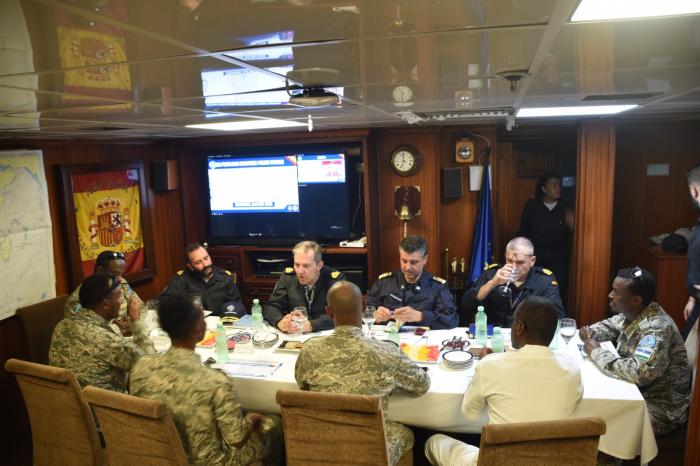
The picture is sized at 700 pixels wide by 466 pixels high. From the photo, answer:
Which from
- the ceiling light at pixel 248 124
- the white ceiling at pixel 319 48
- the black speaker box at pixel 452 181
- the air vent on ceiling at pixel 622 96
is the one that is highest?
the ceiling light at pixel 248 124

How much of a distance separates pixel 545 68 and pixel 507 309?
2.33 meters

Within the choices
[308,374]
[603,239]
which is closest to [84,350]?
[308,374]

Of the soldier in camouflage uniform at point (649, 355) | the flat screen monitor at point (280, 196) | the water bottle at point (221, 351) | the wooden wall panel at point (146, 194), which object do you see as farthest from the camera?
the flat screen monitor at point (280, 196)

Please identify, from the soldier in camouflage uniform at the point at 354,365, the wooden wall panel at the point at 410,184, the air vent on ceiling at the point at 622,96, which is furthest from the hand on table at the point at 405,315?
the wooden wall panel at the point at 410,184

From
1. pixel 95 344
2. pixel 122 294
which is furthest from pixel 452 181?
pixel 95 344

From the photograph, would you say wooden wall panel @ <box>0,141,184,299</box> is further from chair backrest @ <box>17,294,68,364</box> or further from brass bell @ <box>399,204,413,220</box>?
brass bell @ <box>399,204,413,220</box>

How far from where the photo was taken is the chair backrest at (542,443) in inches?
72.7

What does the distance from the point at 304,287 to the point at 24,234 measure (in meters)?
2.03

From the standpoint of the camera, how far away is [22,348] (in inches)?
147

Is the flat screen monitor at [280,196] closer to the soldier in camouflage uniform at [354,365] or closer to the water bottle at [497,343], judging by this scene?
the water bottle at [497,343]

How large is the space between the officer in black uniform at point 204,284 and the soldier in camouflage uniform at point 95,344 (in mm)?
1275

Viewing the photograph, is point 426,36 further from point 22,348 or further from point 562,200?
point 562,200

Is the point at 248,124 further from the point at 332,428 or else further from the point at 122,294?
the point at 332,428

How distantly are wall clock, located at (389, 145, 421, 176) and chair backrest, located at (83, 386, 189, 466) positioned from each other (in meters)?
3.40
